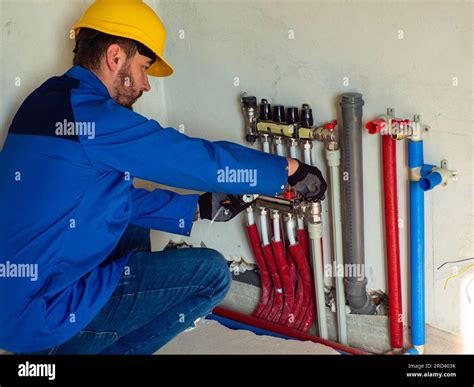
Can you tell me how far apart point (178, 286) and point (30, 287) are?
42 centimetres

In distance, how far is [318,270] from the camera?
8.00 ft

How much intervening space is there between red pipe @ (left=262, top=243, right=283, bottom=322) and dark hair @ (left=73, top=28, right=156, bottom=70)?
2.80 feet

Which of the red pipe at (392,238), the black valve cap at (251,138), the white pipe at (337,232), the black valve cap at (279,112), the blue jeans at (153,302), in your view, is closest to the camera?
the blue jeans at (153,302)

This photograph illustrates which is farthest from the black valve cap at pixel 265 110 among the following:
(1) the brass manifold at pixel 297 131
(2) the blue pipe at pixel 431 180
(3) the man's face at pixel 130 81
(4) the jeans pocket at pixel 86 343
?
(4) the jeans pocket at pixel 86 343

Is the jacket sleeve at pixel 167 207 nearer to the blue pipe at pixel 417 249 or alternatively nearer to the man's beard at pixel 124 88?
the man's beard at pixel 124 88

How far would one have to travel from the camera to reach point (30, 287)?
1.92 metres

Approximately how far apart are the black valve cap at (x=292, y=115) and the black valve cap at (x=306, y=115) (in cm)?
3

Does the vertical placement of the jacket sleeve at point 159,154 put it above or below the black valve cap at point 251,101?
below

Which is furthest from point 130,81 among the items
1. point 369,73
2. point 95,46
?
point 369,73

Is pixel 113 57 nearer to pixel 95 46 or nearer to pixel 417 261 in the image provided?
pixel 95 46

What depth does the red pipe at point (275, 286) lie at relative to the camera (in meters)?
2.61

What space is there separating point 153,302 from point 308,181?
539 millimetres
